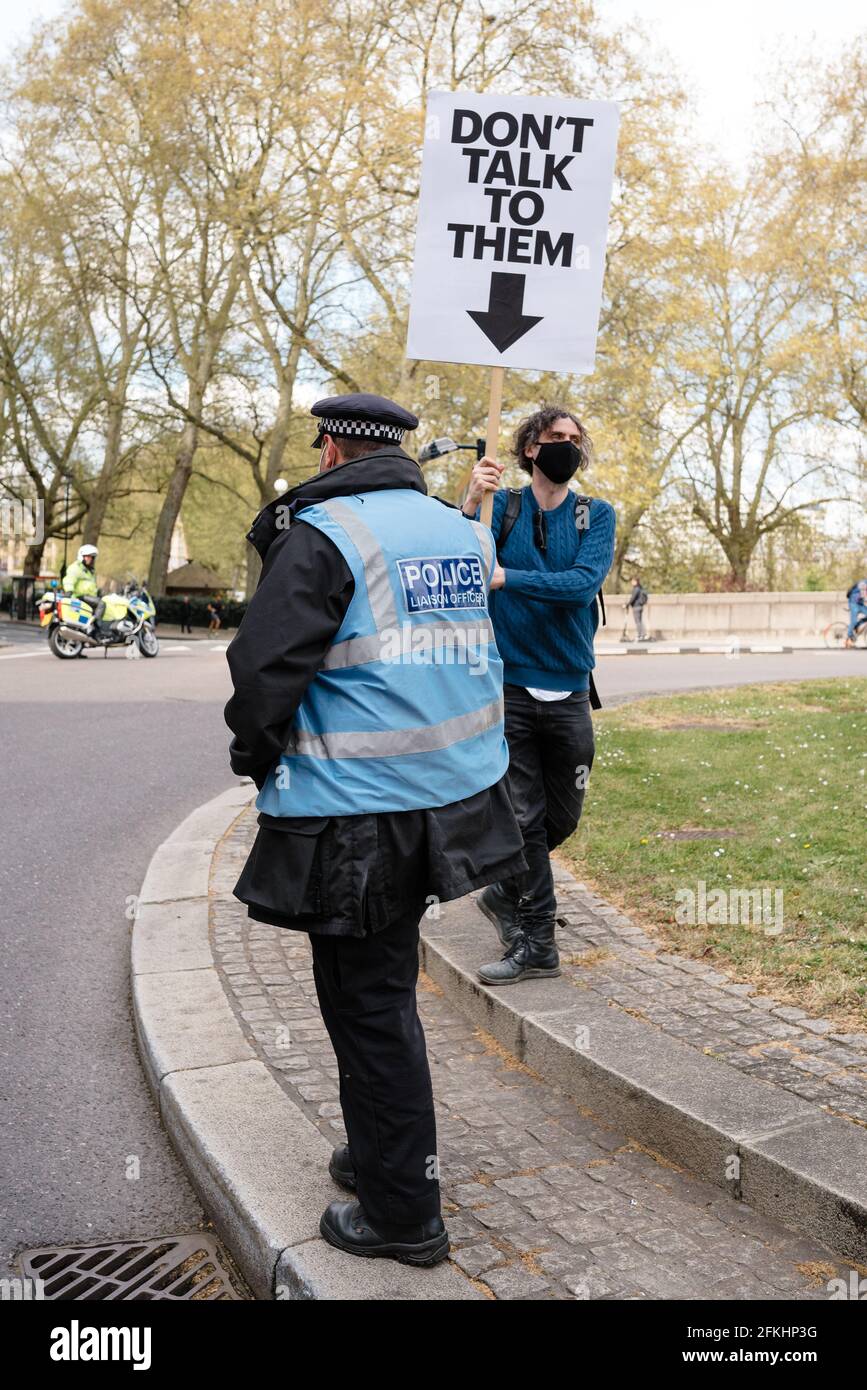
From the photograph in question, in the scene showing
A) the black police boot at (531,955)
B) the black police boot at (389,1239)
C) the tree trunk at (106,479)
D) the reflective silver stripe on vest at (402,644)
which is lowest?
the black police boot at (389,1239)

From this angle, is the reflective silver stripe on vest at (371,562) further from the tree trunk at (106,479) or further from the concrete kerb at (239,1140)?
the tree trunk at (106,479)

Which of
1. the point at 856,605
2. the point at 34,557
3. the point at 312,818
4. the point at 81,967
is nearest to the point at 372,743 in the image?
the point at 312,818

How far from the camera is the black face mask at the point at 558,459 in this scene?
14.0ft

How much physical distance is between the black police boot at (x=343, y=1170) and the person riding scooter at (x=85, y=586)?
63.7 feet

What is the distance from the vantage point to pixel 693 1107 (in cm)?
340

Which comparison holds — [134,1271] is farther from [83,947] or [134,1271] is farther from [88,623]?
[88,623]

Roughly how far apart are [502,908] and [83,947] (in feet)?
6.43

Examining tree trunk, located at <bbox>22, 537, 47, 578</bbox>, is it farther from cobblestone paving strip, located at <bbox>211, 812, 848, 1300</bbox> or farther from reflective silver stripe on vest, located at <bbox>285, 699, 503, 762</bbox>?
reflective silver stripe on vest, located at <bbox>285, 699, 503, 762</bbox>

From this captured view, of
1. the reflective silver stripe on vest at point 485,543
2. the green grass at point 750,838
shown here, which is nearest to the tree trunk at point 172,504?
the green grass at point 750,838

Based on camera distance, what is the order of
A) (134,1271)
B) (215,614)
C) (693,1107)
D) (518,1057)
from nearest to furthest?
(134,1271) → (693,1107) → (518,1057) → (215,614)

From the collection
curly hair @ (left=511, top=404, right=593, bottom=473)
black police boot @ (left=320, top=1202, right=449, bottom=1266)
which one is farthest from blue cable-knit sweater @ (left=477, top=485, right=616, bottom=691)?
black police boot @ (left=320, top=1202, right=449, bottom=1266)

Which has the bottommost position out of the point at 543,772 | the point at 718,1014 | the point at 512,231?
the point at 718,1014

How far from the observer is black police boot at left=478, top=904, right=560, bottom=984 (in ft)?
14.8
